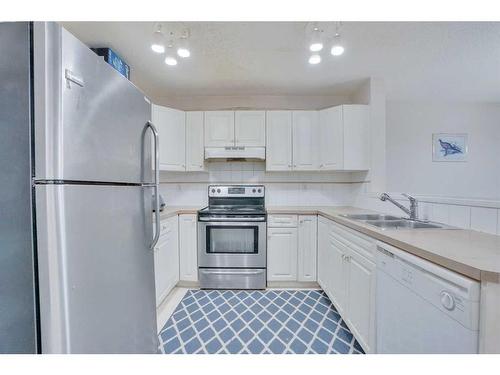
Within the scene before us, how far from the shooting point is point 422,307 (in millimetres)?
937

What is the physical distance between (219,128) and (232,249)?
149cm

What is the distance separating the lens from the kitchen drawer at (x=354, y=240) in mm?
1361

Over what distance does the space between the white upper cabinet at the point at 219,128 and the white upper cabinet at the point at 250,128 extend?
0.25 ft

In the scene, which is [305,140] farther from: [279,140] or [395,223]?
[395,223]

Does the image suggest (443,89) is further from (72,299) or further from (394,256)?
(72,299)

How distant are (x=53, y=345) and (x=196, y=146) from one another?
2334mm

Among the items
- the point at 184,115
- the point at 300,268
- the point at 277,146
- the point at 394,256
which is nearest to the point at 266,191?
the point at 277,146

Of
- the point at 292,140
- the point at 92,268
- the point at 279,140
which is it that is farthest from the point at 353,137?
the point at 92,268

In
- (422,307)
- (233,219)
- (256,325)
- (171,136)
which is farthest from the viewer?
(171,136)

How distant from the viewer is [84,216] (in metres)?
0.79

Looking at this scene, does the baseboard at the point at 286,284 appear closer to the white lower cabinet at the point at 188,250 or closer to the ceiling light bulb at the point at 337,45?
the white lower cabinet at the point at 188,250

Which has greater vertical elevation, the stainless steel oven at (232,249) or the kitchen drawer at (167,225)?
the kitchen drawer at (167,225)

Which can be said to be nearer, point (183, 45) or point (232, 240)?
point (183, 45)

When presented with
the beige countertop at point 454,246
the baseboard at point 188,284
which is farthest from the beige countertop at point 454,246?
the baseboard at point 188,284
